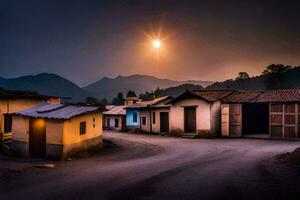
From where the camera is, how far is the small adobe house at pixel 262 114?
27500 mm

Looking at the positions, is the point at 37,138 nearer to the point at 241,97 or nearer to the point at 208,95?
the point at 208,95

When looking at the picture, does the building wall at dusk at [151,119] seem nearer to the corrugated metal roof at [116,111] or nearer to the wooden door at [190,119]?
the wooden door at [190,119]

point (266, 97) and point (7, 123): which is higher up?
point (266, 97)

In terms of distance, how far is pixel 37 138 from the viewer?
20.2 metres

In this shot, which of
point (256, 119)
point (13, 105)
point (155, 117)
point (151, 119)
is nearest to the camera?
point (13, 105)

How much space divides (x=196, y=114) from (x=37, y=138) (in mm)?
16335

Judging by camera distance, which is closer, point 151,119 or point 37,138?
point 37,138

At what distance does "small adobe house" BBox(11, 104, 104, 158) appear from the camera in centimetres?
1914

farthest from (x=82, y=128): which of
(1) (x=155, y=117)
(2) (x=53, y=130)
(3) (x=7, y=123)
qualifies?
(1) (x=155, y=117)

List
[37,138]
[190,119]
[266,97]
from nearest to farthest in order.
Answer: [37,138] < [266,97] < [190,119]

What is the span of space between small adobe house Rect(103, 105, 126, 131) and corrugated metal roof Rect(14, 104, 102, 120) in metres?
21.5

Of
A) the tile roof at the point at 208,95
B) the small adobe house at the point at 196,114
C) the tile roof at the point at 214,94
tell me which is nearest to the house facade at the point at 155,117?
the small adobe house at the point at 196,114

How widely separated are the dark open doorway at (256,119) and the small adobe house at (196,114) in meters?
2.94

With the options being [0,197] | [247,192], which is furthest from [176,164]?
[0,197]
